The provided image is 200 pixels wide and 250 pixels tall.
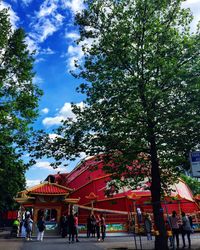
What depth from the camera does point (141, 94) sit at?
523 inches

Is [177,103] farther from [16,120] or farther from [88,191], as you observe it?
[88,191]

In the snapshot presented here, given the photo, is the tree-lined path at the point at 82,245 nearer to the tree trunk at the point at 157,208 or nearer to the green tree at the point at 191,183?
the tree trunk at the point at 157,208

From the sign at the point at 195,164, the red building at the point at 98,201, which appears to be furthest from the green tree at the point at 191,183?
the sign at the point at 195,164

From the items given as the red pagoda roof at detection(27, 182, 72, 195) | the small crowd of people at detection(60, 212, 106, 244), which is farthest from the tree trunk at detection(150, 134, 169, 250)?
the red pagoda roof at detection(27, 182, 72, 195)

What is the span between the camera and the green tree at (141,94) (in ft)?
41.8

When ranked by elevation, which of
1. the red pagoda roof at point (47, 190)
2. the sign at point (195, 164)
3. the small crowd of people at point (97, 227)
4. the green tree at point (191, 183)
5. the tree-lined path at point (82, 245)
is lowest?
the tree-lined path at point (82, 245)

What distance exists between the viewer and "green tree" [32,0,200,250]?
1274cm

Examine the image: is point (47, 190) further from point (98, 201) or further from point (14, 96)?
point (14, 96)

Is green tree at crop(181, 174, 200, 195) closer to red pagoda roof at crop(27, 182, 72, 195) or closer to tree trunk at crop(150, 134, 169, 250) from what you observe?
red pagoda roof at crop(27, 182, 72, 195)

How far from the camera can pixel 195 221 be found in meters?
29.3

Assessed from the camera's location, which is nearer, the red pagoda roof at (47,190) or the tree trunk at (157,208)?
the tree trunk at (157,208)

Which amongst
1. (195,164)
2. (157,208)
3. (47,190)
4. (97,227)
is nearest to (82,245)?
(97,227)

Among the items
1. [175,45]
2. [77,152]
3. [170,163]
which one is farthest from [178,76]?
[77,152]

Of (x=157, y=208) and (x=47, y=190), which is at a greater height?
(x=47, y=190)
